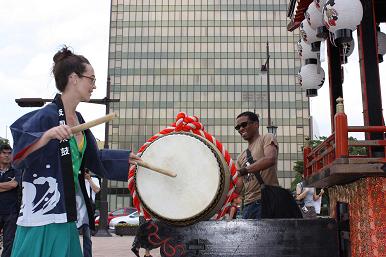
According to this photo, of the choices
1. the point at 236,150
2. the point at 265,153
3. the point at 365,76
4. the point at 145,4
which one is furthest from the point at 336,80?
the point at 145,4

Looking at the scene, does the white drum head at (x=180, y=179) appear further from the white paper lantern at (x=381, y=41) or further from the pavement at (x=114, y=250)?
the pavement at (x=114, y=250)

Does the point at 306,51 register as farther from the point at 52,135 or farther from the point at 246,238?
the point at 52,135

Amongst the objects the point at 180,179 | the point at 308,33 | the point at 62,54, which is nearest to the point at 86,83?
the point at 62,54

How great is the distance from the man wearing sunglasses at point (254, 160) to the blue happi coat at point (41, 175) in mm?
2167

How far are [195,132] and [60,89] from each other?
4.27ft

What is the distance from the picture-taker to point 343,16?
175 inches

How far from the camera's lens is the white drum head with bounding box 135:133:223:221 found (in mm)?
3395

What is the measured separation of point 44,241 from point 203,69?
6637cm

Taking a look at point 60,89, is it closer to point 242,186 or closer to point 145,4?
point 242,186

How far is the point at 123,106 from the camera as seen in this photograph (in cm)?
6806

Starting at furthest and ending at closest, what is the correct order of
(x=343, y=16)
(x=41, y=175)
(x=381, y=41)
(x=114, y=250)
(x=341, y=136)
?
(x=114, y=250), (x=381, y=41), (x=343, y=16), (x=341, y=136), (x=41, y=175)

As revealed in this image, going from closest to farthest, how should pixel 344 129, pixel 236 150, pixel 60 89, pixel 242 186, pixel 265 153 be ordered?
1. pixel 60 89
2. pixel 344 129
3. pixel 265 153
4. pixel 242 186
5. pixel 236 150

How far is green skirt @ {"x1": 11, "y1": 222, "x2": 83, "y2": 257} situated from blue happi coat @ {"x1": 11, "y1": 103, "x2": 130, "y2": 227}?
0.04 meters

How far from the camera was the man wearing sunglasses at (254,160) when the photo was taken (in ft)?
14.5
